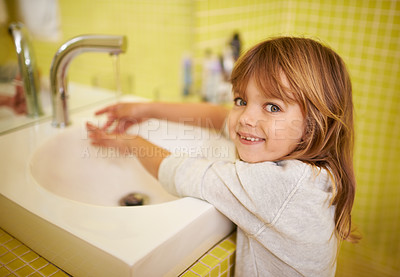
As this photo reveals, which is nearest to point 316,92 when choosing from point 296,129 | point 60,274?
point 296,129

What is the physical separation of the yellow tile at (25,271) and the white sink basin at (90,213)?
35mm

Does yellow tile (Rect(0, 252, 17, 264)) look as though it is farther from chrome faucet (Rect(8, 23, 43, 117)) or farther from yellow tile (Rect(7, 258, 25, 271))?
chrome faucet (Rect(8, 23, 43, 117))

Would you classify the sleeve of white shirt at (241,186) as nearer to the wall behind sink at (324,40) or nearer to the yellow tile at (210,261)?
the yellow tile at (210,261)

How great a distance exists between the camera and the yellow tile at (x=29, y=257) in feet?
2.27

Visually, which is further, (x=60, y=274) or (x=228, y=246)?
(x=228, y=246)

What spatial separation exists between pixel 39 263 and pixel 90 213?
14 centimetres

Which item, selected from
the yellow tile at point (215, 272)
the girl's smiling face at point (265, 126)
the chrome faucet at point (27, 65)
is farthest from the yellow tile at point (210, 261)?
the chrome faucet at point (27, 65)

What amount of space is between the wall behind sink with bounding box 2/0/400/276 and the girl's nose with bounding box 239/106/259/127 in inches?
25.5

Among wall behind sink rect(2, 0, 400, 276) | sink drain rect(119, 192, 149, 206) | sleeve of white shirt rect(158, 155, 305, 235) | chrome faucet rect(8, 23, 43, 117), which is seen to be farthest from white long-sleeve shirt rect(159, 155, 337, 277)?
wall behind sink rect(2, 0, 400, 276)

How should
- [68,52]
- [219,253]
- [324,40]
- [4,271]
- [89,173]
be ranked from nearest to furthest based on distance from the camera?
[4,271], [219,253], [68,52], [89,173], [324,40]

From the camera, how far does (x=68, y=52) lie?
0.89 meters

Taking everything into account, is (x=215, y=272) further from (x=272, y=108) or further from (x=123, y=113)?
(x=123, y=113)

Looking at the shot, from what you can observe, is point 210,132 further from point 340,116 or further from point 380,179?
point 380,179

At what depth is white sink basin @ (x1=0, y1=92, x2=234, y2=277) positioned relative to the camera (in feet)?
1.96
